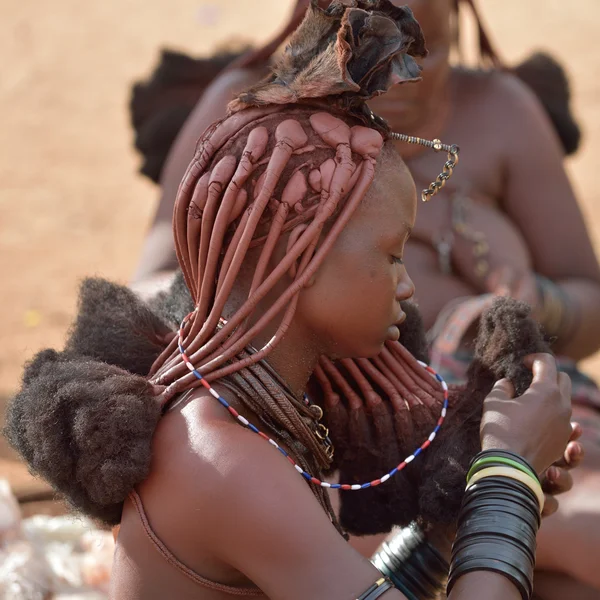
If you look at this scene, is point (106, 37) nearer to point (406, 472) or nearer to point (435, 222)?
point (435, 222)

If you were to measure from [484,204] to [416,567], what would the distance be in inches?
70.7

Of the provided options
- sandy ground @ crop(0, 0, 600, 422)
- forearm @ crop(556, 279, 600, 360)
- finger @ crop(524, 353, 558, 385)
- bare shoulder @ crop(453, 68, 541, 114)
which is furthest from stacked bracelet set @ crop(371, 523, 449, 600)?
sandy ground @ crop(0, 0, 600, 422)

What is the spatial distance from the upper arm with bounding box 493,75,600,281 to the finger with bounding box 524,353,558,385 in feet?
5.59

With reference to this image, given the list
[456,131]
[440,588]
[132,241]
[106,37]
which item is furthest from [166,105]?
[106,37]

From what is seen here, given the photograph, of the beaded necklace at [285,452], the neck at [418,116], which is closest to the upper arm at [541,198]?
the neck at [418,116]

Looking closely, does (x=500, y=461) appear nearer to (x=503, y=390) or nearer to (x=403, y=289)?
(x=503, y=390)

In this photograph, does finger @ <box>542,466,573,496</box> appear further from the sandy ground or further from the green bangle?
the sandy ground

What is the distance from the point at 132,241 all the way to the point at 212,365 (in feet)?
21.9

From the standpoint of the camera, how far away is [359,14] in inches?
86.4

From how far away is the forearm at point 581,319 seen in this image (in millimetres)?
3873

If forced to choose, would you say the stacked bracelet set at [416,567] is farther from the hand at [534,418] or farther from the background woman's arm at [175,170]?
the background woman's arm at [175,170]

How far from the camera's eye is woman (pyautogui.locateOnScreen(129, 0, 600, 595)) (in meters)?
3.76

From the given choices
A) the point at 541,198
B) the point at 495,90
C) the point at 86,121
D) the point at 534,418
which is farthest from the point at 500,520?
the point at 86,121

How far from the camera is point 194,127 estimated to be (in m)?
3.98
